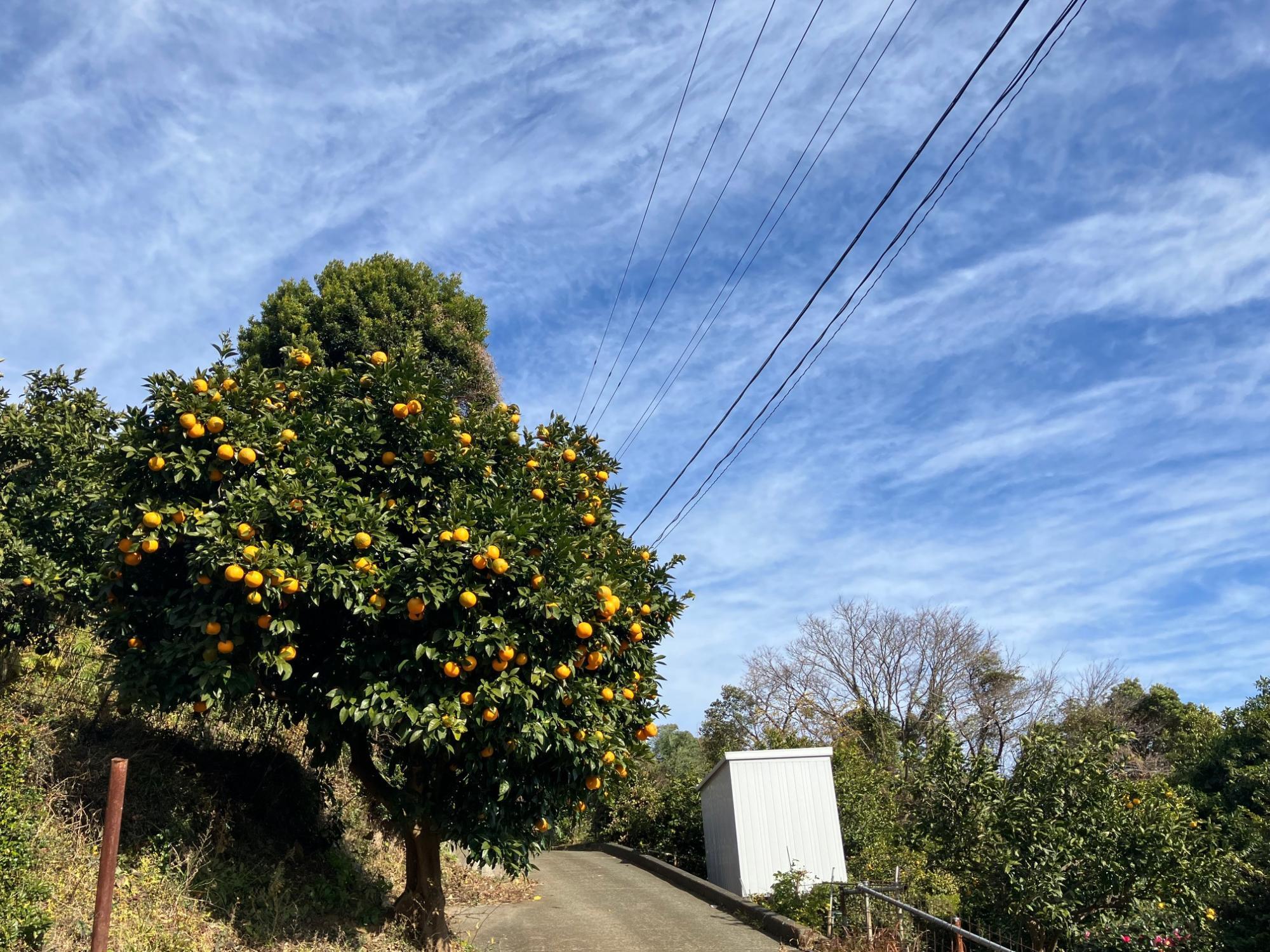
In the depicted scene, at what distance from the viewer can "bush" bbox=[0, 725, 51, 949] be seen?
6.31m

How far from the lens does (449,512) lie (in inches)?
307

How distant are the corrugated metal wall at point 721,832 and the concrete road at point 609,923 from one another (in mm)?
701

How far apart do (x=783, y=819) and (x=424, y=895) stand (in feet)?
21.0

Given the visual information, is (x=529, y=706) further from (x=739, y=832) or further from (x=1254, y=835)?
(x=1254, y=835)

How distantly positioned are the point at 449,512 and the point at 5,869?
4.09 m

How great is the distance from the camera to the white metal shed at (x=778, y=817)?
13500mm

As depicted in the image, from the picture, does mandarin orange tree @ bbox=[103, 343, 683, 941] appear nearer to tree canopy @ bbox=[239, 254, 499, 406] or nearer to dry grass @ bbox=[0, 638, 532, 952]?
dry grass @ bbox=[0, 638, 532, 952]

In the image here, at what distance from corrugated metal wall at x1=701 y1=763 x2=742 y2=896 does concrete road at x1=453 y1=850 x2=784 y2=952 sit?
701 millimetres

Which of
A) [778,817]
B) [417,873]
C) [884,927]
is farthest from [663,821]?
[417,873]

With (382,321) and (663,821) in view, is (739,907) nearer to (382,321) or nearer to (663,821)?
(663,821)

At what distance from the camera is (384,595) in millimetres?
7668

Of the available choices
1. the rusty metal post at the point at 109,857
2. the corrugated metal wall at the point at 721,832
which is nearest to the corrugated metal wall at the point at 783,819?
the corrugated metal wall at the point at 721,832

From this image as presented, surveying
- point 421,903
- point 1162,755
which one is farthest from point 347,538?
point 1162,755

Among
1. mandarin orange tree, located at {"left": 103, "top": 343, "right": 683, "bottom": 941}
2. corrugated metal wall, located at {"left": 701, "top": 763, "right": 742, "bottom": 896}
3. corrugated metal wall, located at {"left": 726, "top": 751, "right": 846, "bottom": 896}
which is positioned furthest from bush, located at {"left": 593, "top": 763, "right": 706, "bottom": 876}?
mandarin orange tree, located at {"left": 103, "top": 343, "right": 683, "bottom": 941}
